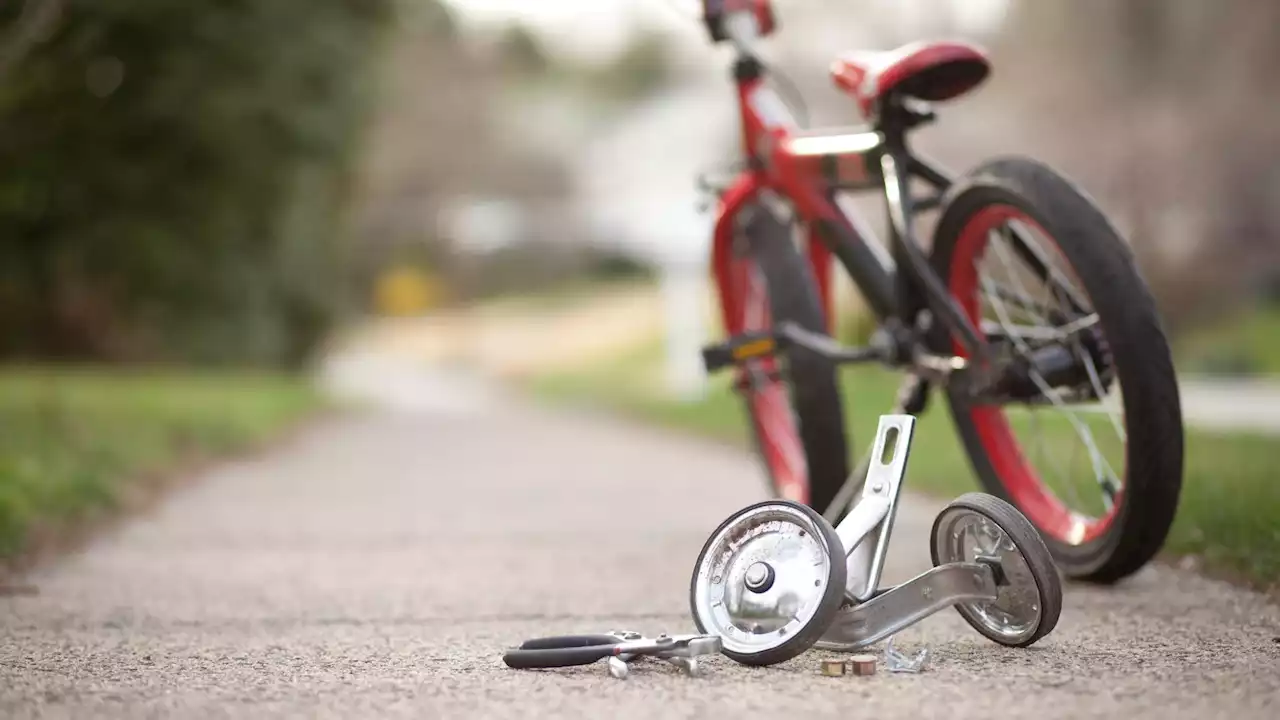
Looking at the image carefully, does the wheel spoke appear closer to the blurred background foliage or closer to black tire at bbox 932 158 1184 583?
black tire at bbox 932 158 1184 583

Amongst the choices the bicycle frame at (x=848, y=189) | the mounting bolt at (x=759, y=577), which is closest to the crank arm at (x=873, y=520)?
the mounting bolt at (x=759, y=577)

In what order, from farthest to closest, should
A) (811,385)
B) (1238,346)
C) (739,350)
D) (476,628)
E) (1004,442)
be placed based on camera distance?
(1238,346), (739,350), (811,385), (1004,442), (476,628)

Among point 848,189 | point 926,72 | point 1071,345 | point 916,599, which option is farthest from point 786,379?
point 916,599

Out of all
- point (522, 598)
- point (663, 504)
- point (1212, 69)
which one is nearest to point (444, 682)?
point (522, 598)

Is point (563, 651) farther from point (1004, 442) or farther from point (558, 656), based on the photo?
point (1004, 442)

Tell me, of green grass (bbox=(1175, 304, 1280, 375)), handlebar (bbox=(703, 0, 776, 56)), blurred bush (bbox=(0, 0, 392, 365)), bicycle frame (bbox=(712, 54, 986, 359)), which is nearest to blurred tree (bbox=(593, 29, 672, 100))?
blurred bush (bbox=(0, 0, 392, 365))

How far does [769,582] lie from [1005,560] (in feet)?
1.70

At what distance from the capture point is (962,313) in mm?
4582

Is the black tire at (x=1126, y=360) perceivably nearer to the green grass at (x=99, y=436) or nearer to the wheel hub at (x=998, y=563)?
Result: the wheel hub at (x=998, y=563)

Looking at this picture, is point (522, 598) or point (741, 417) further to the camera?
point (741, 417)

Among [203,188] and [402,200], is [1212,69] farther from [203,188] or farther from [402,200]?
[402,200]

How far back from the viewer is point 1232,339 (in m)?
23.3

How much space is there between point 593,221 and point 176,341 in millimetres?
33323

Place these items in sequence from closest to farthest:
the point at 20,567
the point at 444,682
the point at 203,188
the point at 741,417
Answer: the point at 444,682, the point at 20,567, the point at 741,417, the point at 203,188
